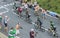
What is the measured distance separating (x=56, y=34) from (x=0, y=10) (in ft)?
33.4

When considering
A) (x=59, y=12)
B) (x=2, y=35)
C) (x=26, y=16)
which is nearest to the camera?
(x=2, y=35)

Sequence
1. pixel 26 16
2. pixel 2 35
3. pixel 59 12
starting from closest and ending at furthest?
1. pixel 2 35
2. pixel 26 16
3. pixel 59 12

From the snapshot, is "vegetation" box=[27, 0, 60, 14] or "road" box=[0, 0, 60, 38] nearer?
"road" box=[0, 0, 60, 38]

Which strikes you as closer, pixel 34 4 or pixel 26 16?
pixel 26 16

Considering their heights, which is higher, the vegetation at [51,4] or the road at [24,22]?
the vegetation at [51,4]

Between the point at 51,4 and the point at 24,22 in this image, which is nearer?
the point at 24,22

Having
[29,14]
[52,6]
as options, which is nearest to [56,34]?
[29,14]

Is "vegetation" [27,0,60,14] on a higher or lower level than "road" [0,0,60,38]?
higher

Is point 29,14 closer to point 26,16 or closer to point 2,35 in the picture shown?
point 26,16

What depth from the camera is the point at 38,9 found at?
3206cm

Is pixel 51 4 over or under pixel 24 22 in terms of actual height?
over

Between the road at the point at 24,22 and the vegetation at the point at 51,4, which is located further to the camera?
the vegetation at the point at 51,4

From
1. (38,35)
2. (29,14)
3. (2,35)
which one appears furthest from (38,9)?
(2,35)

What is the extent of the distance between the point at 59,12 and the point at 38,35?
677 centimetres
